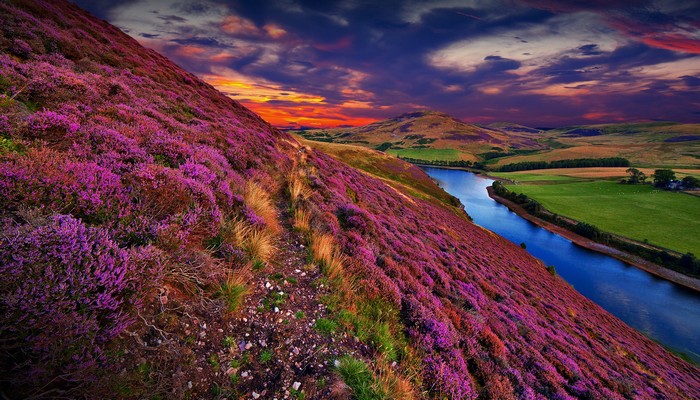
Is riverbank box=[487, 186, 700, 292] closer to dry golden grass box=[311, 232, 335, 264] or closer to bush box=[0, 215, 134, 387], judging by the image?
dry golden grass box=[311, 232, 335, 264]

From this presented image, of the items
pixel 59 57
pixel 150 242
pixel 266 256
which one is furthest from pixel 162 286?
pixel 59 57

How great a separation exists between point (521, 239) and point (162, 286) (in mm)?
96359

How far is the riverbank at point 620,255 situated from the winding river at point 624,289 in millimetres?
1559

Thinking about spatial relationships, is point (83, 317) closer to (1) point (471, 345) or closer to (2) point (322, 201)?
(1) point (471, 345)

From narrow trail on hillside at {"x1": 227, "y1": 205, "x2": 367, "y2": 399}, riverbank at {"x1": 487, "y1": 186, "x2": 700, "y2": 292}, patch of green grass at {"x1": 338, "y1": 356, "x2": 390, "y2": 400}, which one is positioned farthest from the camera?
riverbank at {"x1": 487, "y1": 186, "x2": 700, "y2": 292}

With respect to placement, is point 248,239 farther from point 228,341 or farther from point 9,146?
point 9,146

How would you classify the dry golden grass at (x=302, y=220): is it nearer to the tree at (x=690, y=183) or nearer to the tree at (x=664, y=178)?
the tree at (x=664, y=178)

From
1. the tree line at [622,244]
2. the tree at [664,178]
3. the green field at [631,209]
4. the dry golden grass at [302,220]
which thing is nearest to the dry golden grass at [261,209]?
the dry golden grass at [302,220]

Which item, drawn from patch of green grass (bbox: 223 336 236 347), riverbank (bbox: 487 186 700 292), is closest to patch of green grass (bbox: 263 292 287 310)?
patch of green grass (bbox: 223 336 236 347)

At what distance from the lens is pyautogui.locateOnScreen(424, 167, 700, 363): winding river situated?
47.8 meters

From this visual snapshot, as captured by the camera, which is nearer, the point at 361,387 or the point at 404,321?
the point at 361,387

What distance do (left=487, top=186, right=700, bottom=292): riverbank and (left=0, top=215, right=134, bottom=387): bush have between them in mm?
103779

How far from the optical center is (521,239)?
269ft

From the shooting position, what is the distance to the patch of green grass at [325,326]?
5539 millimetres
